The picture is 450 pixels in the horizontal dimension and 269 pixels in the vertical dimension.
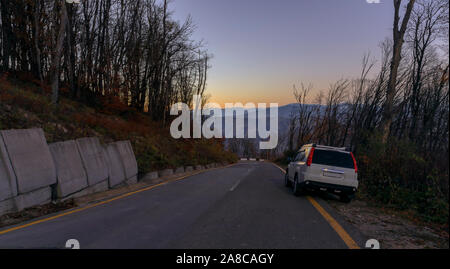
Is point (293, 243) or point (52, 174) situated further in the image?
point (52, 174)

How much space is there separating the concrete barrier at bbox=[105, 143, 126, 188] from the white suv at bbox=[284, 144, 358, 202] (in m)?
6.98

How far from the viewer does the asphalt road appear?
4.64 meters

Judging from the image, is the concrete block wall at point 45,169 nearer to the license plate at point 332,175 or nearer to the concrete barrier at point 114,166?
the concrete barrier at point 114,166

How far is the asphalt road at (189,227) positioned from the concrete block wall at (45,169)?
1234 mm

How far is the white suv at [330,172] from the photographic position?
8.98 metres

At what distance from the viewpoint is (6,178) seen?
608cm

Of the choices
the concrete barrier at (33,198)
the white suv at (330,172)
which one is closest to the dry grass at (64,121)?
the concrete barrier at (33,198)

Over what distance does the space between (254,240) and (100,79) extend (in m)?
23.7

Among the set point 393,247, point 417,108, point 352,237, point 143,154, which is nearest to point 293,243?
point 352,237

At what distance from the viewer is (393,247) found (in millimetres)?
4789

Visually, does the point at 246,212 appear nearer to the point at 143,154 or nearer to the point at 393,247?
the point at 393,247

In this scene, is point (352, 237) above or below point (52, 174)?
below

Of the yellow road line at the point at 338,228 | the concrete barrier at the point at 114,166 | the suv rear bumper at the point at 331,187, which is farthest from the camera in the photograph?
the concrete barrier at the point at 114,166

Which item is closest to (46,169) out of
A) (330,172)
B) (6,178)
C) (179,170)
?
(6,178)
